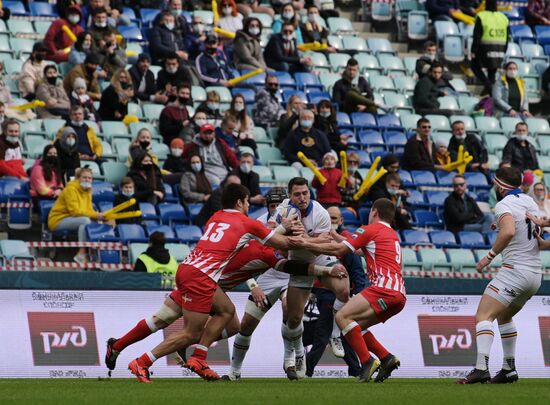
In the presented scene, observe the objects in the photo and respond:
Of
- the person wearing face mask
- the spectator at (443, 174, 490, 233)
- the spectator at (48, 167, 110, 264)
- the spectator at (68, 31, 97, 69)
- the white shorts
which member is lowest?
the spectator at (443, 174, 490, 233)

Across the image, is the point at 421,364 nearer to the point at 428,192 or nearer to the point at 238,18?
the point at 428,192

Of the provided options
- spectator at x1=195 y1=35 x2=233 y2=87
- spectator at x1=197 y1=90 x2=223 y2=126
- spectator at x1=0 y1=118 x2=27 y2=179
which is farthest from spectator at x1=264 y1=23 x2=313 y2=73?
spectator at x1=0 y1=118 x2=27 y2=179

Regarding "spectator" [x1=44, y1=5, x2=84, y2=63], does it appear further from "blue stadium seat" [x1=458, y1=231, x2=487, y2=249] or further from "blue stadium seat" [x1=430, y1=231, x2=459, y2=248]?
"blue stadium seat" [x1=458, y1=231, x2=487, y2=249]

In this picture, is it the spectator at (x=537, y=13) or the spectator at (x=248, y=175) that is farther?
the spectator at (x=537, y=13)

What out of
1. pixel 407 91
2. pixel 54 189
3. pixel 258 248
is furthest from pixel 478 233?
pixel 258 248

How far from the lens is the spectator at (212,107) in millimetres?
22812

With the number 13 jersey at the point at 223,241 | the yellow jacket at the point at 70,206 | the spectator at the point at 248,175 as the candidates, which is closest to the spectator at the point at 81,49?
the spectator at the point at 248,175

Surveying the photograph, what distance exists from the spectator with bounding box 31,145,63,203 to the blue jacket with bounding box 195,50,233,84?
5032 millimetres

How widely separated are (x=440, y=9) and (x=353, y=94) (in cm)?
479

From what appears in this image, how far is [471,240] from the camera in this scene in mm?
22266

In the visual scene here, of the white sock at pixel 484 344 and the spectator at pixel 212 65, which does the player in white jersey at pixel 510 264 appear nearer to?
the white sock at pixel 484 344

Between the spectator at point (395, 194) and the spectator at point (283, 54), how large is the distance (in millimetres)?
4547

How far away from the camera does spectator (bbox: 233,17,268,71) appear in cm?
2500

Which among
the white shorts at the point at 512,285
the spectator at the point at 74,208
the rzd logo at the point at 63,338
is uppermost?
the white shorts at the point at 512,285
